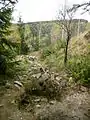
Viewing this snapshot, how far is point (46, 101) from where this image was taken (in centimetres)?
552

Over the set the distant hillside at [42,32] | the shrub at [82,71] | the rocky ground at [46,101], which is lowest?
the rocky ground at [46,101]

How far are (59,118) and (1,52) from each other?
3.78 meters

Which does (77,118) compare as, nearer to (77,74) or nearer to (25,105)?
(25,105)

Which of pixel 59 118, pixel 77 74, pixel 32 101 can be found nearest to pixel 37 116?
pixel 59 118

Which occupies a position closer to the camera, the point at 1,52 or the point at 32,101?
the point at 32,101

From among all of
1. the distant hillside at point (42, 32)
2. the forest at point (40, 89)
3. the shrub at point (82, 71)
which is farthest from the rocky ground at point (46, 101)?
the distant hillside at point (42, 32)

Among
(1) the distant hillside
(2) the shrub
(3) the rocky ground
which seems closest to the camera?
(3) the rocky ground

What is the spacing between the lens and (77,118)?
4.52 m

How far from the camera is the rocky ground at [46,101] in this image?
182 inches

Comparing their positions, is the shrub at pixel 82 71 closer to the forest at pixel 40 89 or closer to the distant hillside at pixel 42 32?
the forest at pixel 40 89

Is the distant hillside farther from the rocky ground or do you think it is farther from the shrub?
the rocky ground

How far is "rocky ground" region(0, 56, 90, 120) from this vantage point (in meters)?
4.63

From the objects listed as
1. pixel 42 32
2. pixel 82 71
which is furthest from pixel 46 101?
pixel 42 32

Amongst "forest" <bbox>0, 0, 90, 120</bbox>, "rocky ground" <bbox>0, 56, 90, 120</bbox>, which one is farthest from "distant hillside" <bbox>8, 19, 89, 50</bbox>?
"rocky ground" <bbox>0, 56, 90, 120</bbox>
